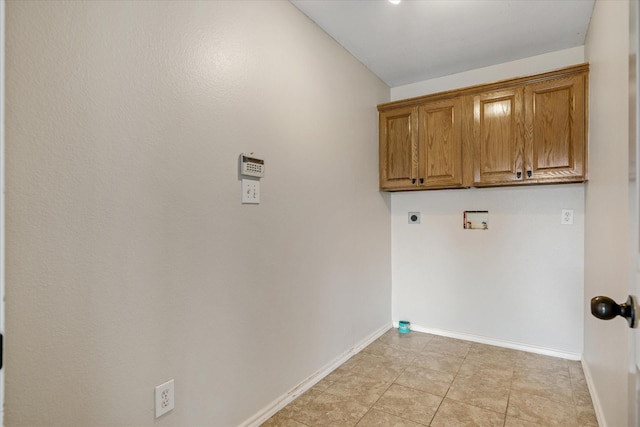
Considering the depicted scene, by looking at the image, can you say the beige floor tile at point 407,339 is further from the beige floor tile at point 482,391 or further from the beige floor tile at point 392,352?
the beige floor tile at point 482,391

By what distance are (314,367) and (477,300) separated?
62.0 inches

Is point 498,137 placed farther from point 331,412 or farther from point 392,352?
point 331,412

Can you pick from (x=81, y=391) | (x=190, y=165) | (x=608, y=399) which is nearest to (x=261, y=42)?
(x=190, y=165)

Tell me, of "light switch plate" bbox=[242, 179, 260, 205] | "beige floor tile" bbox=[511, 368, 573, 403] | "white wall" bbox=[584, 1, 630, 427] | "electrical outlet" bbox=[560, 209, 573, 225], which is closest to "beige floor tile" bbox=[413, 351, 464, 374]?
"beige floor tile" bbox=[511, 368, 573, 403]

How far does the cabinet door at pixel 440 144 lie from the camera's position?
2723mm

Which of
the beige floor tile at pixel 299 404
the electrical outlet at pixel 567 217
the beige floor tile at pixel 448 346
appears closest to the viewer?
the beige floor tile at pixel 299 404

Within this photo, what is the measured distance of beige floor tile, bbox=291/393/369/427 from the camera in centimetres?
181

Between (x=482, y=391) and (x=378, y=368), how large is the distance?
26.5 inches

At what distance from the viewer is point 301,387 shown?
210cm

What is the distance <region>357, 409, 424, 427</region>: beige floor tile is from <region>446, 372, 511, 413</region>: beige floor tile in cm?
40

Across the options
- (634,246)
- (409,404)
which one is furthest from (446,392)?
(634,246)

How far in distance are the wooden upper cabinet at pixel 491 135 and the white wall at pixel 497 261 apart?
0.30 m

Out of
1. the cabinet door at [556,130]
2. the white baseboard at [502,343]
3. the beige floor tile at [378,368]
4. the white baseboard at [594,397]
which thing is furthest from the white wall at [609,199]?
the beige floor tile at [378,368]

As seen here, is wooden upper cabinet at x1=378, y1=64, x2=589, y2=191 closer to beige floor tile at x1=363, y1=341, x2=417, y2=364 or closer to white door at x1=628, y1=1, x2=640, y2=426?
beige floor tile at x1=363, y1=341, x2=417, y2=364
